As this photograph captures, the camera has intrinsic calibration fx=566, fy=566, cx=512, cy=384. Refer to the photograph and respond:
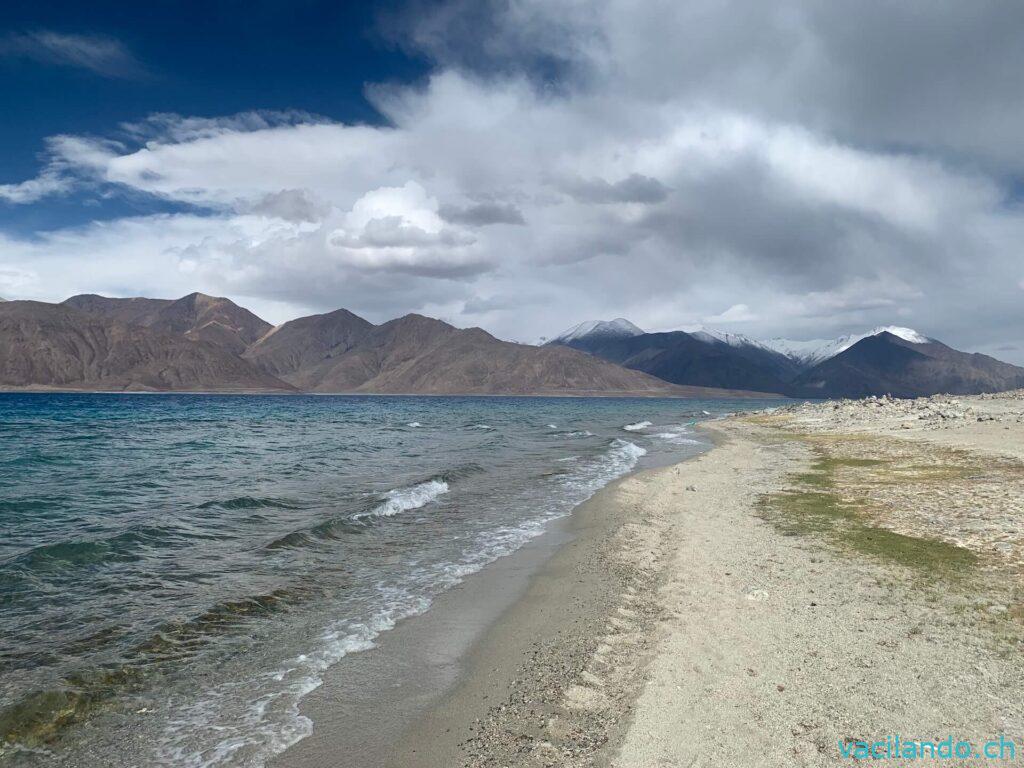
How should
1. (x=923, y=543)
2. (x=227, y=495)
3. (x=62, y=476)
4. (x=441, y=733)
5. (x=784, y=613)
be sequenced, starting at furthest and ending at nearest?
1. (x=62, y=476)
2. (x=227, y=495)
3. (x=923, y=543)
4. (x=784, y=613)
5. (x=441, y=733)

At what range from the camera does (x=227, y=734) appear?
7.07 m

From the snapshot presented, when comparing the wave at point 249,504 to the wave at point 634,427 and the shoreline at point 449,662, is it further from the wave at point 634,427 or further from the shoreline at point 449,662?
the wave at point 634,427

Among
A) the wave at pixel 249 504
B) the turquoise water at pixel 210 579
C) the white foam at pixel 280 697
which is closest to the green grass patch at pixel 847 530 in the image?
the turquoise water at pixel 210 579

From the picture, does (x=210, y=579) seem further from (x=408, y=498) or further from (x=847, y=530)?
(x=847, y=530)

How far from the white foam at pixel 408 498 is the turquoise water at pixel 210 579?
13cm

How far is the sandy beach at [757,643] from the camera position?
625 centimetres

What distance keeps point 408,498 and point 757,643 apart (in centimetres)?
1664

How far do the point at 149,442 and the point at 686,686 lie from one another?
49.3 m

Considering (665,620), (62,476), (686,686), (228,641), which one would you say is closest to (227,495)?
(62,476)

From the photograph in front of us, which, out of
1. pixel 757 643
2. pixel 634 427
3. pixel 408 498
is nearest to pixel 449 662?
pixel 757 643

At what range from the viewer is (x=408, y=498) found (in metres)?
23.1

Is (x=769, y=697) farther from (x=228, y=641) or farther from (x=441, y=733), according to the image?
(x=228, y=641)

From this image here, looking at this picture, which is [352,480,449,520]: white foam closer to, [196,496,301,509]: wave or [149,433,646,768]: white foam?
[196,496,301,509]: wave

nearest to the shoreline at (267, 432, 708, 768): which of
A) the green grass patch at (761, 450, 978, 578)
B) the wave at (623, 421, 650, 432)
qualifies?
the green grass patch at (761, 450, 978, 578)
